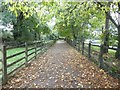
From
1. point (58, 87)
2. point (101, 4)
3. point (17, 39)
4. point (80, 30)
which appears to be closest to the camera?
point (58, 87)

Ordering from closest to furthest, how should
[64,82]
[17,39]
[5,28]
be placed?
[64,82]
[5,28]
[17,39]

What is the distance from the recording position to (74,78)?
6602mm

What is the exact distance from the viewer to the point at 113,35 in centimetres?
882

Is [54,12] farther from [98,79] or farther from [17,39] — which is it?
[17,39]

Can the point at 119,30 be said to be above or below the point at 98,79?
above

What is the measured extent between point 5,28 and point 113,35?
19.6 metres

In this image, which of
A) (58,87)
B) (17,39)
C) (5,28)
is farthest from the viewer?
(17,39)

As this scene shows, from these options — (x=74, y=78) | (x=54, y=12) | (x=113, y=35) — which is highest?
(x=54, y=12)

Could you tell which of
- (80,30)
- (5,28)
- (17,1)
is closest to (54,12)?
(17,1)

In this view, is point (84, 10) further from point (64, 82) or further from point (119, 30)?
point (64, 82)

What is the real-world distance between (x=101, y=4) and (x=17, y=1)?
2993mm

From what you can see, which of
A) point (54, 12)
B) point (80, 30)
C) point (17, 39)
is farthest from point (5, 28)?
point (54, 12)

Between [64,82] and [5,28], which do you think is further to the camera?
[5,28]

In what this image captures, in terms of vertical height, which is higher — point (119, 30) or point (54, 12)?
point (54, 12)
